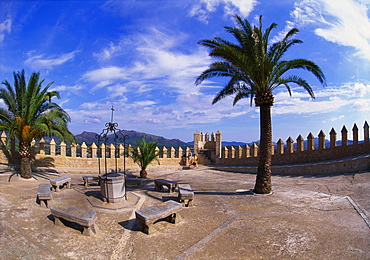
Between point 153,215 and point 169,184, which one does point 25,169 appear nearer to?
point 169,184

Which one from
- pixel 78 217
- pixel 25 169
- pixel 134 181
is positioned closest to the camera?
pixel 78 217

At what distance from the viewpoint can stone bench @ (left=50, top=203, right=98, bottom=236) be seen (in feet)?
17.1

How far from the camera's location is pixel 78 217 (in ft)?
17.2

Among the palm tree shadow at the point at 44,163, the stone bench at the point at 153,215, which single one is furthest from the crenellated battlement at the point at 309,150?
the palm tree shadow at the point at 44,163

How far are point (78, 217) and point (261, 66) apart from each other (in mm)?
7891

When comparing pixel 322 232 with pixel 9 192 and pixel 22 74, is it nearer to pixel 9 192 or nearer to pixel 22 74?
pixel 9 192

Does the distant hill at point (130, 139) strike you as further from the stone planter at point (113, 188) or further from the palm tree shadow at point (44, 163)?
the palm tree shadow at point (44, 163)

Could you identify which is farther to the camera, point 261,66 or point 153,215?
A: point 261,66

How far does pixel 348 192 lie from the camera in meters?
8.26

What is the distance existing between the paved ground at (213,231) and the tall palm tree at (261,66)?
6.04 feet

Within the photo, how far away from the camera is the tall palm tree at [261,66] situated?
9195mm

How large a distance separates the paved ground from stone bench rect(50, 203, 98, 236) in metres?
0.16

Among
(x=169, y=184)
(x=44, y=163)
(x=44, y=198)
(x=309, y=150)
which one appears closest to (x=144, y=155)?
(x=169, y=184)

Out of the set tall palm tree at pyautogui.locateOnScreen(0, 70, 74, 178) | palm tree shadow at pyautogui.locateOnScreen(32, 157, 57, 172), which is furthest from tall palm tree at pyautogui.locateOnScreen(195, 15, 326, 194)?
palm tree shadow at pyautogui.locateOnScreen(32, 157, 57, 172)
